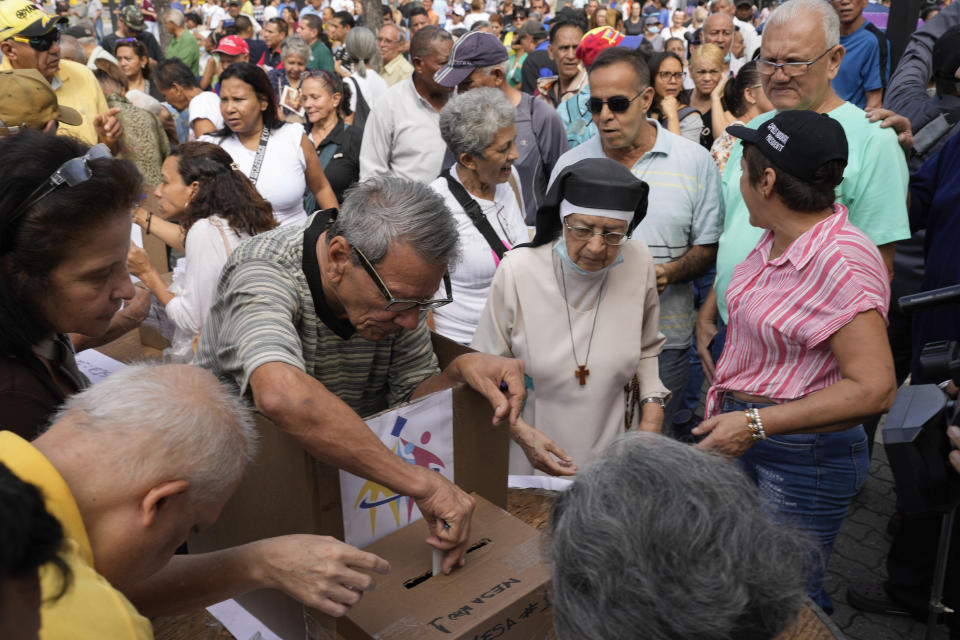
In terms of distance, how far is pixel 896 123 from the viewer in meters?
2.77

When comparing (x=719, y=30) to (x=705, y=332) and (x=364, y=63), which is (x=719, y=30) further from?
(x=705, y=332)

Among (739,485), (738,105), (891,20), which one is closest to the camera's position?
(739,485)

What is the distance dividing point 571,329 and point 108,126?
3.15 metres

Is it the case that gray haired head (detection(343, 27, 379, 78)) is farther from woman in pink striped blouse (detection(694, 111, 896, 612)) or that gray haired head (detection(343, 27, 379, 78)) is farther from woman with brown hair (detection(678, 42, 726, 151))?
woman in pink striped blouse (detection(694, 111, 896, 612))

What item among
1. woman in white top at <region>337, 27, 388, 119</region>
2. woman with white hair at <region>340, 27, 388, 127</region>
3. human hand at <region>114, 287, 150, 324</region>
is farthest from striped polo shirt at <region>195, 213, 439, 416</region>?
woman in white top at <region>337, 27, 388, 119</region>

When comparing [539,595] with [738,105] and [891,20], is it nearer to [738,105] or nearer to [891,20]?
[738,105]

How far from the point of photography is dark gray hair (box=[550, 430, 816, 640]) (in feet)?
3.18

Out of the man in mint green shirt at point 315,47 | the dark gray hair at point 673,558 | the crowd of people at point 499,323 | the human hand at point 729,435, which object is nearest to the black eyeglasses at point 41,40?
the crowd of people at point 499,323

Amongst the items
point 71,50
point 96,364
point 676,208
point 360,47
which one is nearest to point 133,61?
point 71,50

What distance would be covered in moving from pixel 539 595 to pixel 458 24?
50.9ft

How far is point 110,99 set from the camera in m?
5.34

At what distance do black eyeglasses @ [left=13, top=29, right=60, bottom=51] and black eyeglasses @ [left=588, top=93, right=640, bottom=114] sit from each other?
313 centimetres

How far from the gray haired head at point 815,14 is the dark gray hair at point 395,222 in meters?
1.80

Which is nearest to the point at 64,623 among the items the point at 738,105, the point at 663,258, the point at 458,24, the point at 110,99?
the point at 663,258
